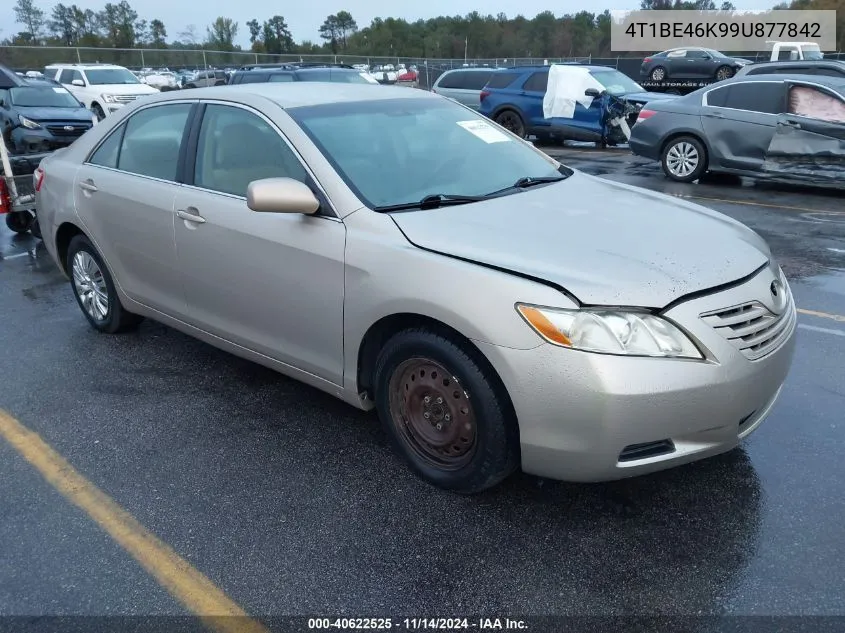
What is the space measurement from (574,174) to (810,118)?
6929 mm

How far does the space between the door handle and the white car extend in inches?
744

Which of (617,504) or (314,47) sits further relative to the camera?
(314,47)

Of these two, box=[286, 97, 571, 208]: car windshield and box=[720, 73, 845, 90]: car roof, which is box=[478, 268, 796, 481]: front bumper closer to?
box=[286, 97, 571, 208]: car windshield

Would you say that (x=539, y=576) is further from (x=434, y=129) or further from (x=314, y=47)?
(x=314, y=47)

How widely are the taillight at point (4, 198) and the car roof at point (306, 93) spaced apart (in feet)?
13.1

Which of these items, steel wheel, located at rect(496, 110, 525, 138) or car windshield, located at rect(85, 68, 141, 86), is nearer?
steel wheel, located at rect(496, 110, 525, 138)

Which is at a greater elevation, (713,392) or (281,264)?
(281,264)

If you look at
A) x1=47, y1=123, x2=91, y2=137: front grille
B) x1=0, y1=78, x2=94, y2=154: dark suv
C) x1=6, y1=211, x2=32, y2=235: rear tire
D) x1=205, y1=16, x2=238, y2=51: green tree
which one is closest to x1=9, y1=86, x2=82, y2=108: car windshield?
x1=0, y1=78, x2=94, y2=154: dark suv

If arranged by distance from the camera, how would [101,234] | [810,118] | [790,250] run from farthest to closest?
[810,118]
[790,250]
[101,234]

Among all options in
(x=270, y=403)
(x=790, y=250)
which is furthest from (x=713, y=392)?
(x=790, y=250)

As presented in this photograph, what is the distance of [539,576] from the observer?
2637 mm

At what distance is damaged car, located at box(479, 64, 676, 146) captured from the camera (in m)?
14.6

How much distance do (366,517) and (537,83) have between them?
13921mm

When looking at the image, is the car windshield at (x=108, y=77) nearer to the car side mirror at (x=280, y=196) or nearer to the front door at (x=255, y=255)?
the front door at (x=255, y=255)
